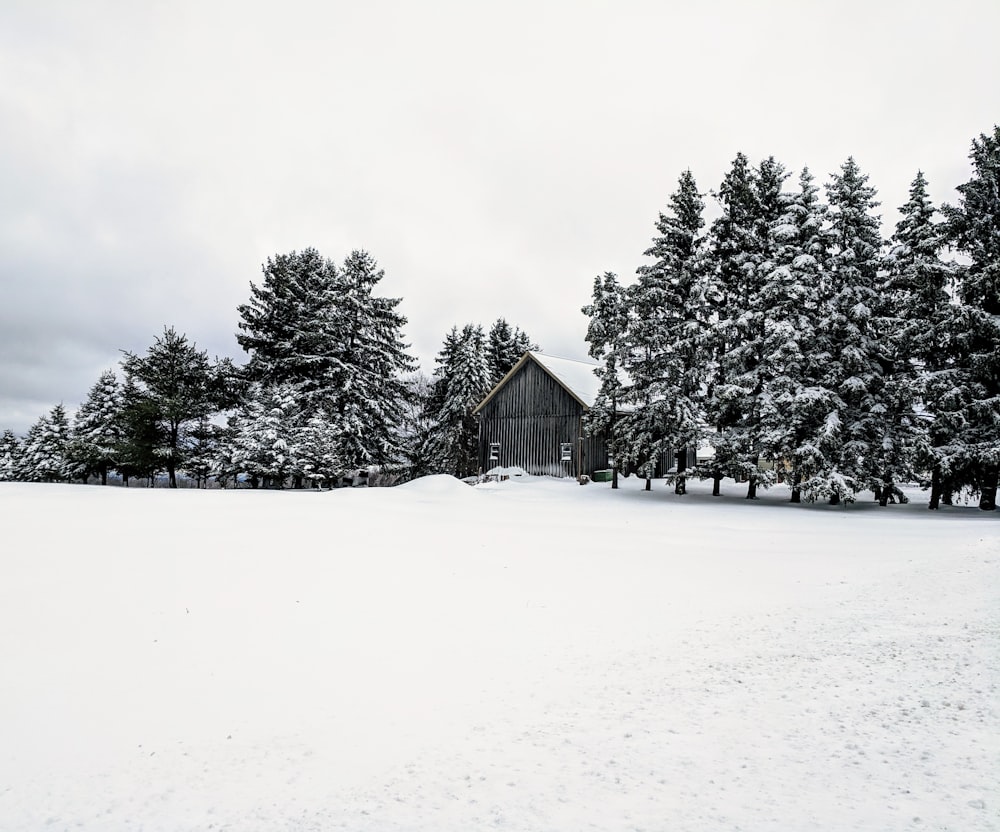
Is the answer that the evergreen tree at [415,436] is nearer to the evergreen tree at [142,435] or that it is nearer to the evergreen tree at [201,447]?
the evergreen tree at [201,447]

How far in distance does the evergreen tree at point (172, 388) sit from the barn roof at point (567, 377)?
18.1 meters

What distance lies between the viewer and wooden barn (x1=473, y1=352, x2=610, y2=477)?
3928 centimetres

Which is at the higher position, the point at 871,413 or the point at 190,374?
the point at 190,374

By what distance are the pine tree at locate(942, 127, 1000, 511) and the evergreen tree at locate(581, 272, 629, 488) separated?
1324cm

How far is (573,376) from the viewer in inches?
1677

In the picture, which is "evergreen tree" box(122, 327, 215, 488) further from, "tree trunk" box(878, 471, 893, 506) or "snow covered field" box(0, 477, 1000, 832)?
"tree trunk" box(878, 471, 893, 506)

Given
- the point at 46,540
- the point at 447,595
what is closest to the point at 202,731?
the point at 447,595

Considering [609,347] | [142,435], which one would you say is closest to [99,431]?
[142,435]

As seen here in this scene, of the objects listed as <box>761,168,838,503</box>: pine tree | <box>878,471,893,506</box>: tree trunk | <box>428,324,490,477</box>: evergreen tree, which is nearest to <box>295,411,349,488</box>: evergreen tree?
<box>428,324,490,477</box>: evergreen tree

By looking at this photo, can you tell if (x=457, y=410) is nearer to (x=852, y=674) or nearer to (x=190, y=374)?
(x=190, y=374)

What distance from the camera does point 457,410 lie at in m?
50.2

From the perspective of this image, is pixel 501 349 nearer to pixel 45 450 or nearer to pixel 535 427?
pixel 535 427

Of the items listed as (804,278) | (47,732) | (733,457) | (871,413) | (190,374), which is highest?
(804,278)

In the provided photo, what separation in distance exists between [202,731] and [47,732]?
3.94ft
